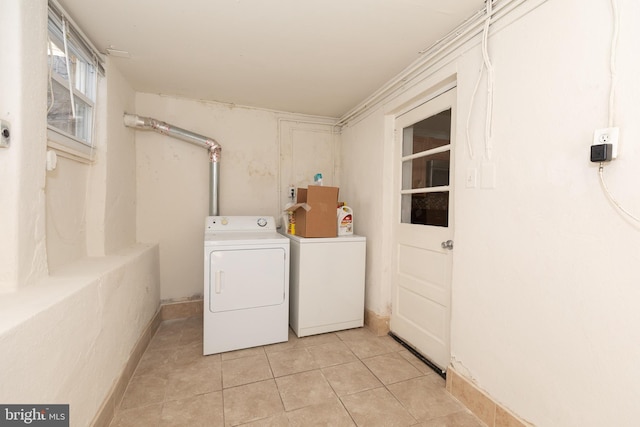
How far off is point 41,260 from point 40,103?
2.36 feet

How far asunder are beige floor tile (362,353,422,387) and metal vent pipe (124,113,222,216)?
6.61ft

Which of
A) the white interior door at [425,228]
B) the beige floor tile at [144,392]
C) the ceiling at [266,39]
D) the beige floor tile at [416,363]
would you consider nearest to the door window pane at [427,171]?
the white interior door at [425,228]

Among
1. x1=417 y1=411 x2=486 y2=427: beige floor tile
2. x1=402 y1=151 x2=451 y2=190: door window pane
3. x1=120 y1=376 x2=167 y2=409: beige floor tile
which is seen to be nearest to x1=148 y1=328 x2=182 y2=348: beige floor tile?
x1=120 y1=376 x2=167 y2=409: beige floor tile

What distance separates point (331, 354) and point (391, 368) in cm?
47

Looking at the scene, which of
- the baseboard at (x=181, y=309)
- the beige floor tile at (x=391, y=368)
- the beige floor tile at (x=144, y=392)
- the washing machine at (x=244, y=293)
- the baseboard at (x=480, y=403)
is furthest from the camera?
the baseboard at (x=181, y=309)

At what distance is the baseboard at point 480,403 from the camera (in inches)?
54.5

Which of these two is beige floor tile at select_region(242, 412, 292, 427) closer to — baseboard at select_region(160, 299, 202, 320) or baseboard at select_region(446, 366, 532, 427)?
baseboard at select_region(446, 366, 532, 427)

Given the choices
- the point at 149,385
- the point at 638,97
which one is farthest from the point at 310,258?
the point at 638,97

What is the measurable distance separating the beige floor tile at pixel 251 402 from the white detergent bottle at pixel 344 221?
4.56 feet

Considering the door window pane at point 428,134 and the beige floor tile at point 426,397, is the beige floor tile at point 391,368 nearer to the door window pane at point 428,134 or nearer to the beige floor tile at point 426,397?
the beige floor tile at point 426,397

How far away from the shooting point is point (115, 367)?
1.62 meters

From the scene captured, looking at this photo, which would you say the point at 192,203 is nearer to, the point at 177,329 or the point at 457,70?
the point at 177,329

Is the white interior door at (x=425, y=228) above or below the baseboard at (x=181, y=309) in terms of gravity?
above

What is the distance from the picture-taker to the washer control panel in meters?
2.63
